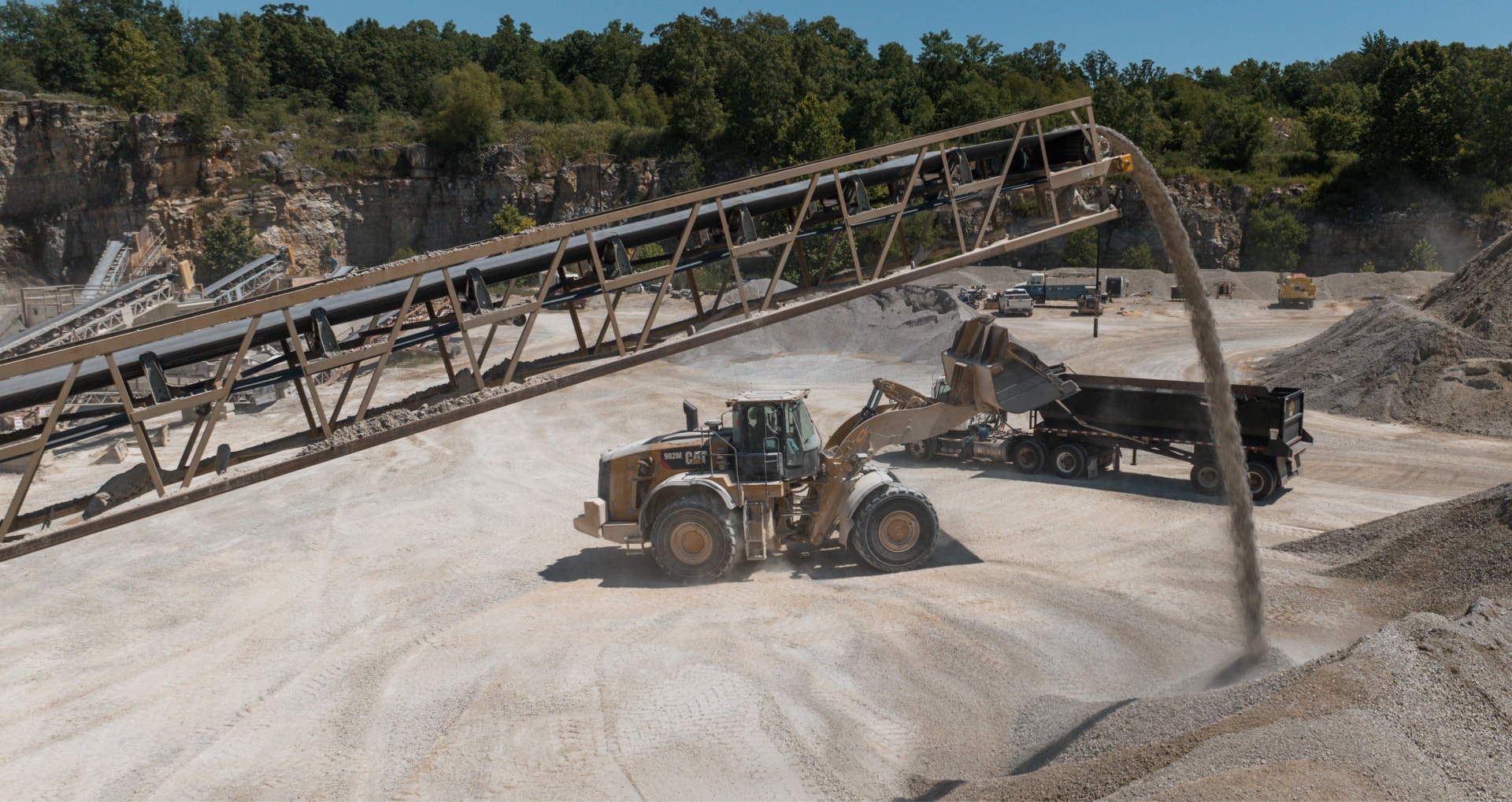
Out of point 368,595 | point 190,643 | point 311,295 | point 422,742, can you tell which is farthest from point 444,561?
point 311,295

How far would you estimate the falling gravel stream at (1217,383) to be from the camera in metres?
10.3

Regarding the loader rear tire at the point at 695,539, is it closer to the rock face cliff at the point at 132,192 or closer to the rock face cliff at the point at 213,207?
the rock face cliff at the point at 213,207

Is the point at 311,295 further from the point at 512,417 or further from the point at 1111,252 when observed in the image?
the point at 1111,252

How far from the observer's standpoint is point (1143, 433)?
1705cm

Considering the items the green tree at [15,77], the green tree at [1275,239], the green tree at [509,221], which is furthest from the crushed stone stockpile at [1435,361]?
the green tree at [15,77]

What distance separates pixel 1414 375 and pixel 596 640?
21.9 meters

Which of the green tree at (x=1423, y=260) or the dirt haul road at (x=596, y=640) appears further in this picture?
the green tree at (x=1423, y=260)

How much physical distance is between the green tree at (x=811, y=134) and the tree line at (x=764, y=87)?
0.58 feet

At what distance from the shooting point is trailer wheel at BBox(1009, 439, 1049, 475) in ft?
58.4

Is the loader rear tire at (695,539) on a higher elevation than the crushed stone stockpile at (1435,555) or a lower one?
higher

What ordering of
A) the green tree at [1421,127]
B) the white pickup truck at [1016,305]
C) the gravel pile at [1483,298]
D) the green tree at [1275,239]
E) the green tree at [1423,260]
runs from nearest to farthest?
the gravel pile at [1483,298], the white pickup truck at [1016,305], the green tree at [1423,260], the green tree at [1275,239], the green tree at [1421,127]

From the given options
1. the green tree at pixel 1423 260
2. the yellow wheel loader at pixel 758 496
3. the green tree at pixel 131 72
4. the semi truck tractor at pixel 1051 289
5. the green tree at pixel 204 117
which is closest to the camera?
the yellow wheel loader at pixel 758 496

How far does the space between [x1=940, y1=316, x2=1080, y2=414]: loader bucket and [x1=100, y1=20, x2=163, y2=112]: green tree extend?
76.2 meters

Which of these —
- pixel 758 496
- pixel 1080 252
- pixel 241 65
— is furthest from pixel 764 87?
pixel 758 496
